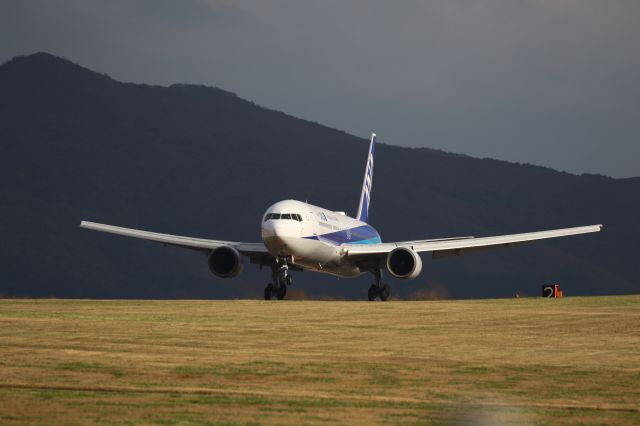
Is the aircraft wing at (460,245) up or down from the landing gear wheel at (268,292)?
up

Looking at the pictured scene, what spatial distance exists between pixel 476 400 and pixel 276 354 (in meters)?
5.84

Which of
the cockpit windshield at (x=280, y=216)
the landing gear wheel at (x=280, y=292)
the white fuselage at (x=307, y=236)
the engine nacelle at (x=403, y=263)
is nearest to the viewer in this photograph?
the white fuselage at (x=307, y=236)

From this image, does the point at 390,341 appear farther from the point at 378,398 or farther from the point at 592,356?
the point at 378,398

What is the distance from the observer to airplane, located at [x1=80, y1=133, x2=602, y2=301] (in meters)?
47.9

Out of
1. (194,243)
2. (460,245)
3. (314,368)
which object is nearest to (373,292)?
(460,245)

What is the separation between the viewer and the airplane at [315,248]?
4794cm

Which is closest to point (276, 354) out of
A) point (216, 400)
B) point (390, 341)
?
point (390, 341)

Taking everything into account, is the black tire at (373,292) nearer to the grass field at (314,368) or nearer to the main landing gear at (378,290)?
the main landing gear at (378,290)

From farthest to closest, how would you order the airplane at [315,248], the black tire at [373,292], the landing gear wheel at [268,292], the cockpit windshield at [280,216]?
the black tire at [373,292], the landing gear wheel at [268,292], the airplane at [315,248], the cockpit windshield at [280,216]

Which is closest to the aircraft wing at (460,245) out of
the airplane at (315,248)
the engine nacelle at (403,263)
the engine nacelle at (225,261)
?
the airplane at (315,248)

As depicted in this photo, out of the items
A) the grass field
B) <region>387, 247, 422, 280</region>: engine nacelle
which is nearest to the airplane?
<region>387, 247, 422, 280</region>: engine nacelle

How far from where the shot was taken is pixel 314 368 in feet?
66.2

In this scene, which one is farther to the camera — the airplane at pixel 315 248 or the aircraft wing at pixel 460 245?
the aircraft wing at pixel 460 245

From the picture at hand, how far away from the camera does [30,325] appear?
26.4 m
